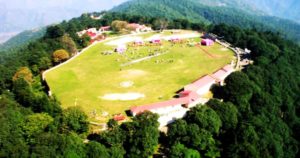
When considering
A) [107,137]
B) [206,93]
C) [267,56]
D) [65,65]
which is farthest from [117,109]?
[267,56]

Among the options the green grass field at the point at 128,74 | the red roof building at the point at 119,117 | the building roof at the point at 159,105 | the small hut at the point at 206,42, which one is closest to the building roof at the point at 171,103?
the building roof at the point at 159,105

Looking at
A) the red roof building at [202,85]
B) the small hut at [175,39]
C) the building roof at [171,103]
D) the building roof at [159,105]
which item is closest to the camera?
the building roof at [159,105]

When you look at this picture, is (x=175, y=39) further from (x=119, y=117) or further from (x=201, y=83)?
(x=119, y=117)

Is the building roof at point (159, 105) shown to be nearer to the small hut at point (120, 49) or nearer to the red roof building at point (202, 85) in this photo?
the red roof building at point (202, 85)

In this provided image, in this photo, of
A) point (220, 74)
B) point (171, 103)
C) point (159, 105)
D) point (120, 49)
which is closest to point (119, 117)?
point (159, 105)

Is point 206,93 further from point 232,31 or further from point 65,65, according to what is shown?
point 232,31

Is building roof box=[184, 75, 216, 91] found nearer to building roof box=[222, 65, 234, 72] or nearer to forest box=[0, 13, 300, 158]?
forest box=[0, 13, 300, 158]

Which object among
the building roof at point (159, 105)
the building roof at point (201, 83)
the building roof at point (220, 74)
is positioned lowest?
the building roof at point (220, 74)
